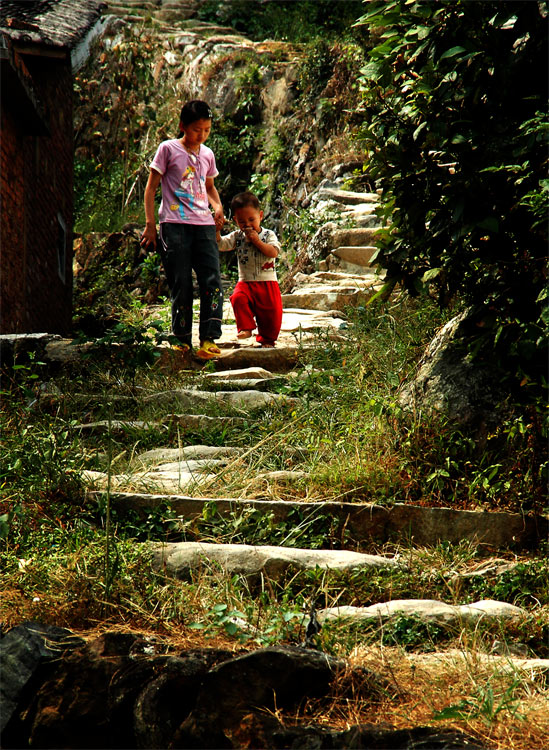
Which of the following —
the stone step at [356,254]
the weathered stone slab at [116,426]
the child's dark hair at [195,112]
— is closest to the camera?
the weathered stone slab at [116,426]

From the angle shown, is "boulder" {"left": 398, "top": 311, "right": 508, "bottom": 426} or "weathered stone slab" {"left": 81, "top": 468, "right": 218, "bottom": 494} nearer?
"weathered stone slab" {"left": 81, "top": 468, "right": 218, "bottom": 494}

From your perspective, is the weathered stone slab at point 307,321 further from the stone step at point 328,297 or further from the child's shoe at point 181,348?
the child's shoe at point 181,348

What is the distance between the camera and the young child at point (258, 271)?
6.71 meters

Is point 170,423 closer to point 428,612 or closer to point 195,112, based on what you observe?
point 428,612

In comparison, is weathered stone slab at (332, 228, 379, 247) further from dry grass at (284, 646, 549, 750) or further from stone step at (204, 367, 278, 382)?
dry grass at (284, 646, 549, 750)

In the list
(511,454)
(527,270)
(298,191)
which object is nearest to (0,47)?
(527,270)

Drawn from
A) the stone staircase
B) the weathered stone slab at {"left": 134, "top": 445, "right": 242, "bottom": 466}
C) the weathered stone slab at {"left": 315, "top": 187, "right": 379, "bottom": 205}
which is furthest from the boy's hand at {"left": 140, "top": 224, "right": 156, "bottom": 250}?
the weathered stone slab at {"left": 315, "top": 187, "right": 379, "bottom": 205}

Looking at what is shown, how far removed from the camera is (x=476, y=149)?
12.6 ft

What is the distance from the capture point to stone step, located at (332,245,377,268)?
32.9 ft

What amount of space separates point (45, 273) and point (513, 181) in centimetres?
608

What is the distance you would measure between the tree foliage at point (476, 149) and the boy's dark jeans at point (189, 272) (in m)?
2.61

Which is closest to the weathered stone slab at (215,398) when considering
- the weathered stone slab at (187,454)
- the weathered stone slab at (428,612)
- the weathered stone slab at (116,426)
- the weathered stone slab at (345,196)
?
the weathered stone slab at (116,426)

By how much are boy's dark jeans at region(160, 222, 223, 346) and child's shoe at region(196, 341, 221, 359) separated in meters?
0.05

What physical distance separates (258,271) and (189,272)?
0.67m
